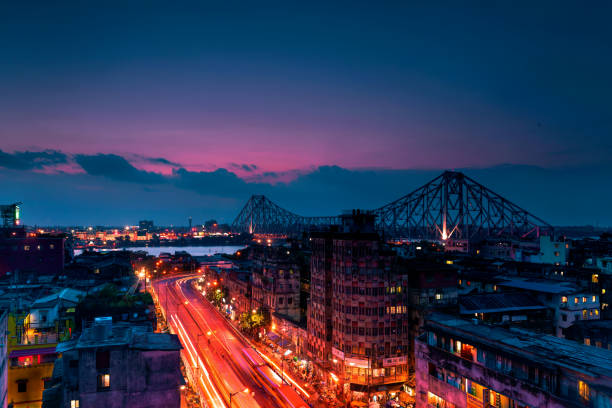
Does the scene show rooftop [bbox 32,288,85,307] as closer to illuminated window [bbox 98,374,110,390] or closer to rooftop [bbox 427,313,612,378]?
illuminated window [bbox 98,374,110,390]

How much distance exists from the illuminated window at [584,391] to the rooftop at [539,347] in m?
0.87

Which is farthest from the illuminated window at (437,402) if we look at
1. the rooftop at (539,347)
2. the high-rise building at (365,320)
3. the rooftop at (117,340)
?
the rooftop at (117,340)

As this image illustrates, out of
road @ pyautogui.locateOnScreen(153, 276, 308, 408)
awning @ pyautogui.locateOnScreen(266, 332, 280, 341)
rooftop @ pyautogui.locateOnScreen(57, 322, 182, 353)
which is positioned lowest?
road @ pyautogui.locateOnScreen(153, 276, 308, 408)

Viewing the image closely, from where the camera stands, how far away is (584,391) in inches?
1136

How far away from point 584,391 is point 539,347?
A: 621 centimetres

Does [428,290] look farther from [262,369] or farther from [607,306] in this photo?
[607,306]

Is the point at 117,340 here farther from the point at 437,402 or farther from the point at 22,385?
the point at 437,402

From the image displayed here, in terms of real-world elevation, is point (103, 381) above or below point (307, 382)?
above

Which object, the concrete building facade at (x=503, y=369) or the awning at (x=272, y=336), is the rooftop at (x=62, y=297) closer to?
the awning at (x=272, y=336)

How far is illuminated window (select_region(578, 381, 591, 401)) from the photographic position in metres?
28.5

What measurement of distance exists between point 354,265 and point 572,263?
100548 mm

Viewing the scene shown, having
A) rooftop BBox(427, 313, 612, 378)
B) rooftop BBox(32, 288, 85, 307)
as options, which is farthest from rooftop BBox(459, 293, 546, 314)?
rooftop BBox(32, 288, 85, 307)

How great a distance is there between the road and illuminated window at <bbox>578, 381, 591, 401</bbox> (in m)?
33.1

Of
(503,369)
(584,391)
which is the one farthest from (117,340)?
(584,391)
